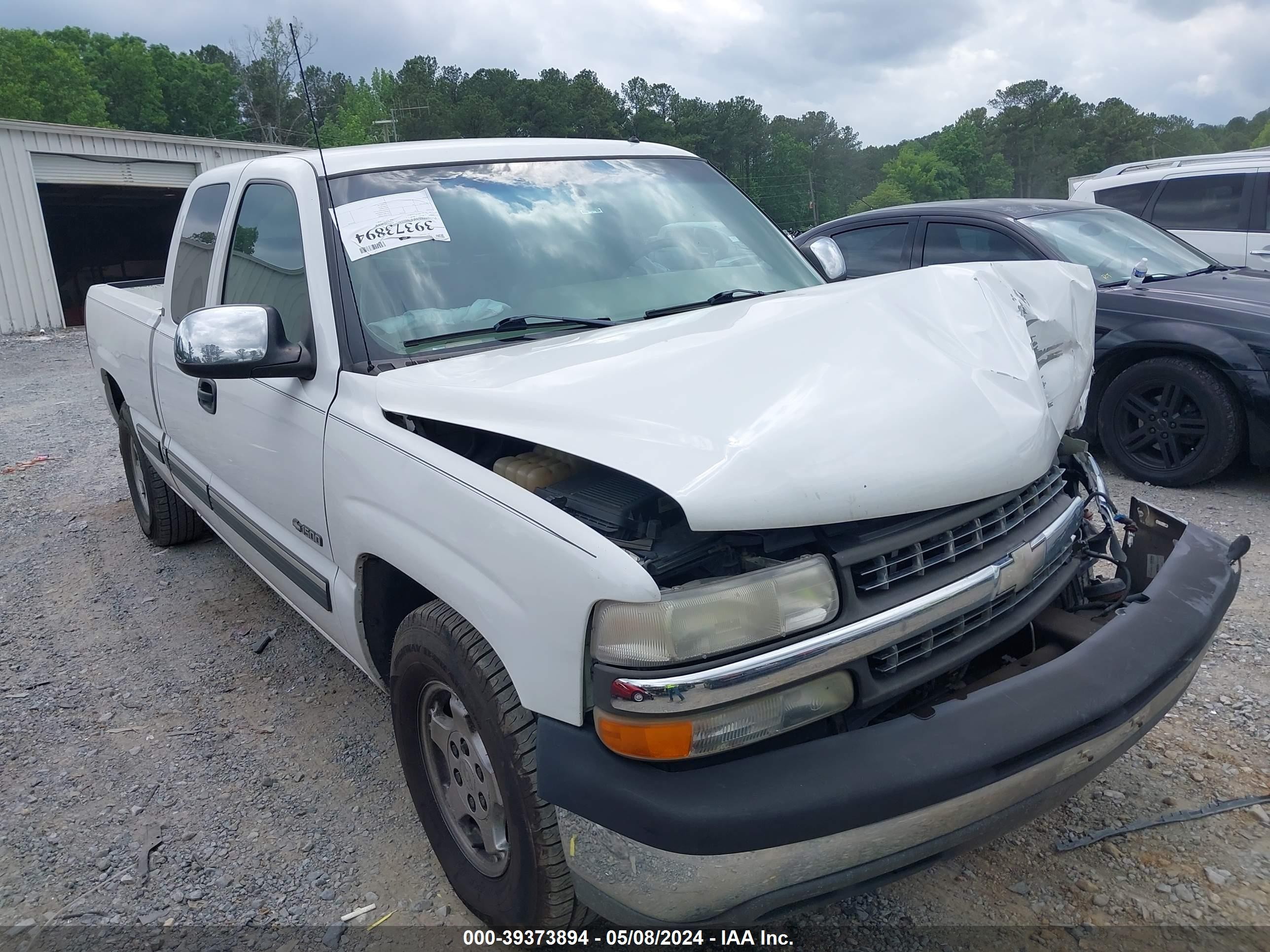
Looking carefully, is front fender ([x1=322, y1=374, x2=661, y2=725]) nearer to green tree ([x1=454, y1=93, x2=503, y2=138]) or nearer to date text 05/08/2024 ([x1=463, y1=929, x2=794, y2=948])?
date text 05/08/2024 ([x1=463, y1=929, x2=794, y2=948])

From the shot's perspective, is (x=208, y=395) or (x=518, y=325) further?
(x=208, y=395)

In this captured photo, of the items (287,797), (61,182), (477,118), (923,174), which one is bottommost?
(287,797)

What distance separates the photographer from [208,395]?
330 centimetres

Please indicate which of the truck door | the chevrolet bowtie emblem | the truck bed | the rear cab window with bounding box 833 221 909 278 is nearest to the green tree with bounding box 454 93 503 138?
the rear cab window with bounding box 833 221 909 278

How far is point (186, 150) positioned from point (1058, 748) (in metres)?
22.5

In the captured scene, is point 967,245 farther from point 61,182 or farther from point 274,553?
point 61,182

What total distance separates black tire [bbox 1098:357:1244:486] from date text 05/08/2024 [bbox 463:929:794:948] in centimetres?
410

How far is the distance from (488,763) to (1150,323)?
476 centimetres

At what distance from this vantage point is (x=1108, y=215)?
6297 millimetres

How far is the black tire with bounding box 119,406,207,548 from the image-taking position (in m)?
4.86

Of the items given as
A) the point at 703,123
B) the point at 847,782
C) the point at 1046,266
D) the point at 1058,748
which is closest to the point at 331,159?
the point at 1046,266

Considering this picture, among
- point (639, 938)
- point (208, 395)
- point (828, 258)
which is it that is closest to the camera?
point (639, 938)

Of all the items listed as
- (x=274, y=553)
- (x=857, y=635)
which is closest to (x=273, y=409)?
(x=274, y=553)

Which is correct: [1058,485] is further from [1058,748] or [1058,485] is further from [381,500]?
[381,500]
